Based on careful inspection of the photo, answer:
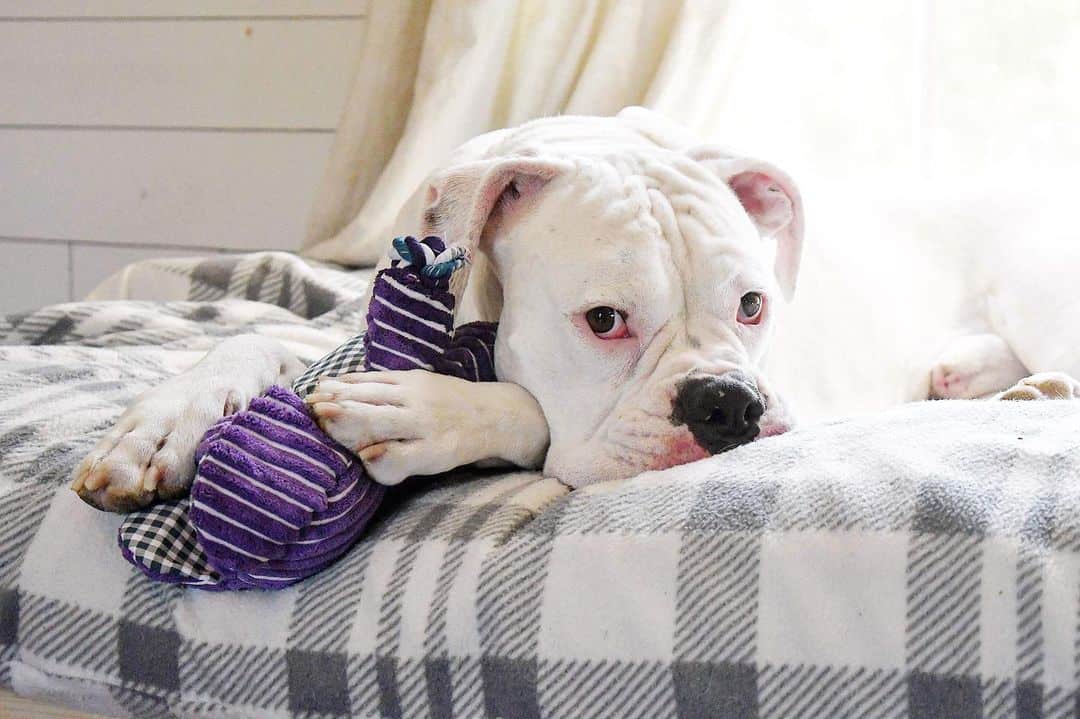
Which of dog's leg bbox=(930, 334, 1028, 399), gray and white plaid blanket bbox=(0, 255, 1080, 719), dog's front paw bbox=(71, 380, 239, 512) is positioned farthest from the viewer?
dog's leg bbox=(930, 334, 1028, 399)

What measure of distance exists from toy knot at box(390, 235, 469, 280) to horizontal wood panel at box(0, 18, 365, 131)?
2368mm

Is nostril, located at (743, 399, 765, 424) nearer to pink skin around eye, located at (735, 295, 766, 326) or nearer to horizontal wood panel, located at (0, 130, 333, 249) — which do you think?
pink skin around eye, located at (735, 295, 766, 326)

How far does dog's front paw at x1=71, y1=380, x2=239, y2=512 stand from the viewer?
1042 millimetres

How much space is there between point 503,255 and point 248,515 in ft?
1.91

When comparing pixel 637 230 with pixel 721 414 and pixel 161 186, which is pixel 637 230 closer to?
pixel 721 414

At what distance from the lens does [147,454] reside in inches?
42.5

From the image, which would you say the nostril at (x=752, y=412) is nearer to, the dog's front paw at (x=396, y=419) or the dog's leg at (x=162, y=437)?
the dog's front paw at (x=396, y=419)

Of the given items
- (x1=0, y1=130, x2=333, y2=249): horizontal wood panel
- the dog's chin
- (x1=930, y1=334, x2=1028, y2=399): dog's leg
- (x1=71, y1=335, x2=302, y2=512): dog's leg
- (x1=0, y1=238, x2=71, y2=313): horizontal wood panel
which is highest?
the dog's chin

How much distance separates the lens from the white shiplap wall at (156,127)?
3.48 meters

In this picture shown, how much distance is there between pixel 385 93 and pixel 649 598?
2.21 metres

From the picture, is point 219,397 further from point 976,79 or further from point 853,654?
point 976,79

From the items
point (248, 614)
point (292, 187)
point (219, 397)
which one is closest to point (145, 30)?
point (292, 187)

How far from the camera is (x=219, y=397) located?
1.22 metres

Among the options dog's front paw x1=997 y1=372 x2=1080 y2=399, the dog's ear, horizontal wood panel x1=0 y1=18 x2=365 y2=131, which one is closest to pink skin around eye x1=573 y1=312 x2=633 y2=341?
the dog's ear
